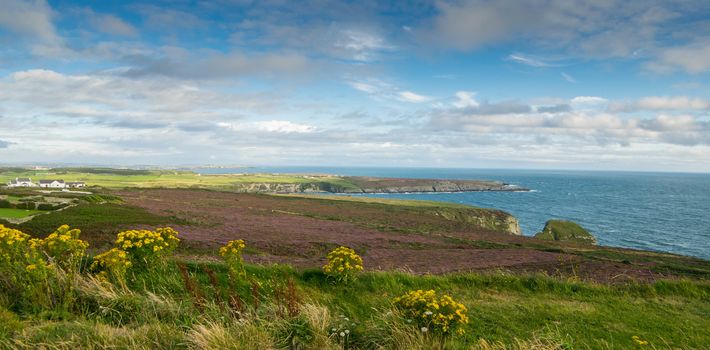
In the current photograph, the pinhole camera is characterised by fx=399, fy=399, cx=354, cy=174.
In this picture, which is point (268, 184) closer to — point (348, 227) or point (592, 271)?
point (348, 227)

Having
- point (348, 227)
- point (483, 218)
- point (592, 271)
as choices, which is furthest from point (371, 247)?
point (483, 218)

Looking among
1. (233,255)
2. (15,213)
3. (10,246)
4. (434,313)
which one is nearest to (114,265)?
(10,246)

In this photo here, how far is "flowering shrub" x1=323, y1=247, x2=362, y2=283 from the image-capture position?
12172 mm

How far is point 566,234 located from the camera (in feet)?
243

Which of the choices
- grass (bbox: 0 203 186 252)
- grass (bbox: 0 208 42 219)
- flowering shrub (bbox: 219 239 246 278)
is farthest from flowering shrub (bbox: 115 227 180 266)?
grass (bbox: 0 208 42 219)

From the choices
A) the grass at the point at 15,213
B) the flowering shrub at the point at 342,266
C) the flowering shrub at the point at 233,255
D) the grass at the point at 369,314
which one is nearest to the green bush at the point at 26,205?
the grass at the point at 15,213

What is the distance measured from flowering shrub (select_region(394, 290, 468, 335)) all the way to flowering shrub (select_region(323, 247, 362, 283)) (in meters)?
4.47

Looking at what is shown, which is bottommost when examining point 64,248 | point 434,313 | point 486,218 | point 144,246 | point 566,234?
point 566,234

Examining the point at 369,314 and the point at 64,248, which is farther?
the point at 369,314

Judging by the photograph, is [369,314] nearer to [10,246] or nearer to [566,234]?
[10,246]

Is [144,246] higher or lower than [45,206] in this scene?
higher

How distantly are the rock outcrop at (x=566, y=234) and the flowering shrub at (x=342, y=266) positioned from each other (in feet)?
226

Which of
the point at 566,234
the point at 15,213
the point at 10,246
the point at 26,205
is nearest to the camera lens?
the point at 10,246

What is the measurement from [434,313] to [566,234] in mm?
77332
